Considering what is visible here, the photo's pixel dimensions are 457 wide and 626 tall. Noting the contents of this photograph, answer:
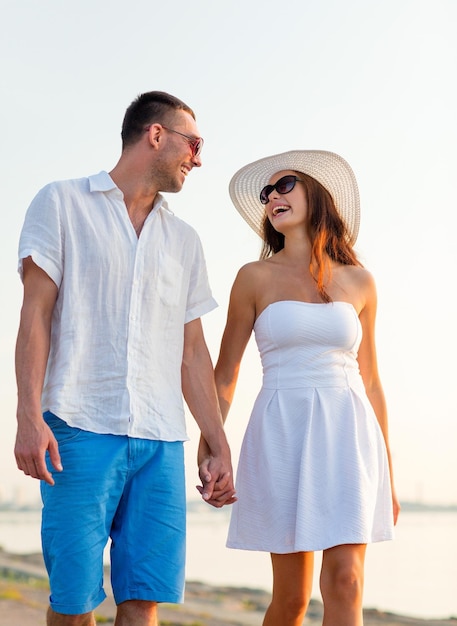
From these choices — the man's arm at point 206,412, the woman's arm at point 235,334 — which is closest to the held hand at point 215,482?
the man's arm at point 206,412

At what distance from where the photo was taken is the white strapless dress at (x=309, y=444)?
3.77 metres

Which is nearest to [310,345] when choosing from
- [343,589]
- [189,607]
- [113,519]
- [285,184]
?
[285,184]

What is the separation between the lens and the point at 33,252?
3049mm

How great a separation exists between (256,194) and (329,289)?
2.32ft

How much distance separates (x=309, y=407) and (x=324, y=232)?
858mm

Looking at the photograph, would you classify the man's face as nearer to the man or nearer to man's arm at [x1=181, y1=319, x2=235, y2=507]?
the man

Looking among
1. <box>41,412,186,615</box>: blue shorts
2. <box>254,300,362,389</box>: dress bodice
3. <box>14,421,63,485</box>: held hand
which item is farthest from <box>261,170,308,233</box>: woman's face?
<box>14,421,63,485</box>: held hand

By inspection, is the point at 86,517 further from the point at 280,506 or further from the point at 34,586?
the point at 34,586

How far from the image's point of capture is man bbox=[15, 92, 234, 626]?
2979mm

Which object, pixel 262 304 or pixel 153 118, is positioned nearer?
pixel 153 118

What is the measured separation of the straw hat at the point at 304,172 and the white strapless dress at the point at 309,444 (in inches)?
25.1

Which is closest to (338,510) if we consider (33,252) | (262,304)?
(262,304)

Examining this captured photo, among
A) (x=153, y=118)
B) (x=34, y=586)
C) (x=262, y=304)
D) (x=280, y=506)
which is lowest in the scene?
(x=34, y=586)

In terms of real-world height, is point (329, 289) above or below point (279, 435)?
above
